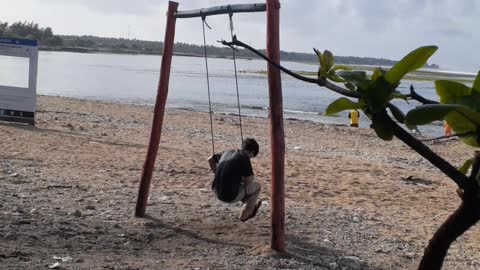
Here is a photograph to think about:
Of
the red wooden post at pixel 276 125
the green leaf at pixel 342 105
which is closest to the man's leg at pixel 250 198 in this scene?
the red wooden post at pixel 276 125

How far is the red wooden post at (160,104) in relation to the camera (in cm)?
736

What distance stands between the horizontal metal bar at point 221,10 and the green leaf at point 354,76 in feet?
14.8

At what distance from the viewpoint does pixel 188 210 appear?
7980mm

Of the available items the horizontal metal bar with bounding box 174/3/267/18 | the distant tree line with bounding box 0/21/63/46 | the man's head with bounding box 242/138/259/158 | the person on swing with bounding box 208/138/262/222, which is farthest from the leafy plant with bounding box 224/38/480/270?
the distant tree line with bounding box 0/21/63/46

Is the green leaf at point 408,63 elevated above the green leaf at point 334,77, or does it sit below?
above

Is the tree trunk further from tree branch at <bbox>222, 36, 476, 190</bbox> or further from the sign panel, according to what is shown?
the sign panel

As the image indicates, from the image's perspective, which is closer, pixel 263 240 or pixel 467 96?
pixel 467 96

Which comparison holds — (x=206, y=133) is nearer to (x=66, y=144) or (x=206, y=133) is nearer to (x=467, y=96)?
(x=66, y=144)

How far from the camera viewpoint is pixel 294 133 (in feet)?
73.9

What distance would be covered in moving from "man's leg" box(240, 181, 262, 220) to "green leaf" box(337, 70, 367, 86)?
202 inches

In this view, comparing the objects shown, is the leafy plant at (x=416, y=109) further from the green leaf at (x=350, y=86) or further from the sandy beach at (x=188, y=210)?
the sandy beach at (x=188, y=210)

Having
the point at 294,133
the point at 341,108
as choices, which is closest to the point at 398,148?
the point at 294,133

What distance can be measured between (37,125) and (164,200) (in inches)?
346

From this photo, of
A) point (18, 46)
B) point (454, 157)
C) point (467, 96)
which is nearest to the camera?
point (467, 96)
